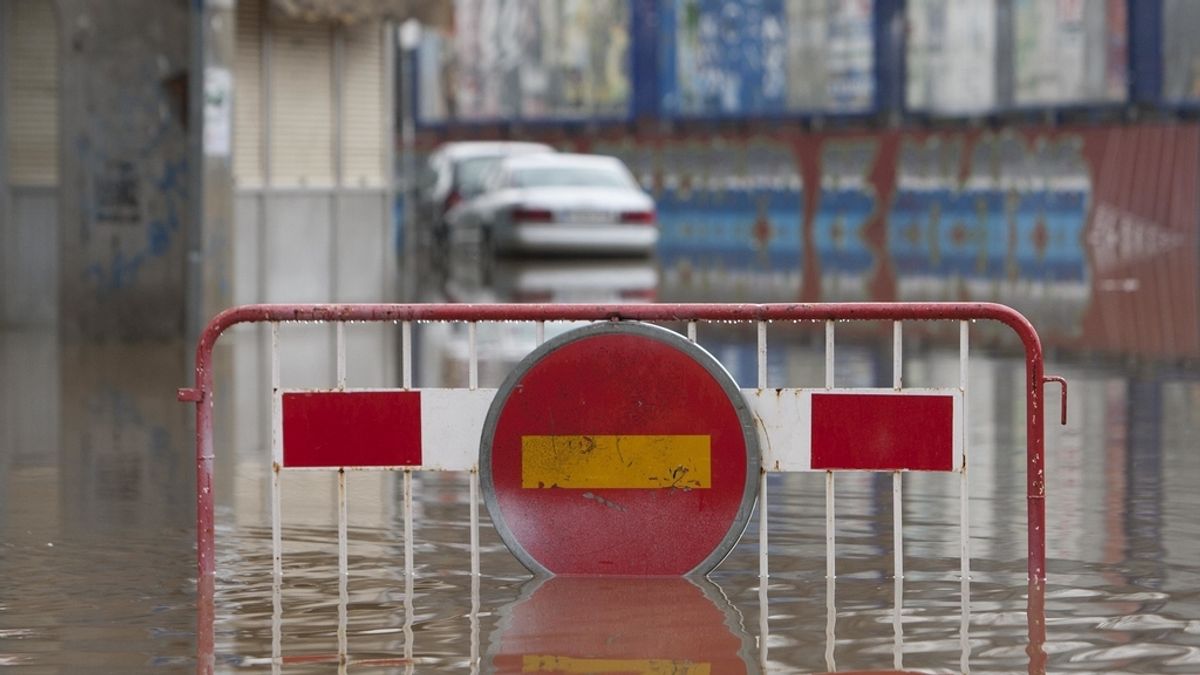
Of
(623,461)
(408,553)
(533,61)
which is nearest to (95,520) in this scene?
(408,553)

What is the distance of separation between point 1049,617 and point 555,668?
1.56 meters

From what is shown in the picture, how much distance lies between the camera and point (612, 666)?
6793 millimetres

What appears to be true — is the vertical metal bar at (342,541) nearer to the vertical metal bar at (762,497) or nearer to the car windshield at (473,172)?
the vertical metal bar at (762,497)

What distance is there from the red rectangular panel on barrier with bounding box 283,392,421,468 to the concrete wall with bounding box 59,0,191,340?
1041 centimetres

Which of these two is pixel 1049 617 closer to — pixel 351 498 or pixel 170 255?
pixel 351 498

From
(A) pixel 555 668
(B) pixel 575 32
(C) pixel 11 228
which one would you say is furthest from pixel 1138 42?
(A) pixel 555 668

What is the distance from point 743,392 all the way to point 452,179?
28.7m

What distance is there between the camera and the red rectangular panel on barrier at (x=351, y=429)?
8094 millimetres

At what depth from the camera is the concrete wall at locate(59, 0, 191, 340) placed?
18.1m

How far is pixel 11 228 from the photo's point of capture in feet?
63.8

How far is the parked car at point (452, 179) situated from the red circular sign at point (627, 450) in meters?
27.4

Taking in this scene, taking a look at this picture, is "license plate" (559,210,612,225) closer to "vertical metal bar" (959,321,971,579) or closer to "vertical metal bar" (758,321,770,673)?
"vertical metal bar" (758,321,770,673)

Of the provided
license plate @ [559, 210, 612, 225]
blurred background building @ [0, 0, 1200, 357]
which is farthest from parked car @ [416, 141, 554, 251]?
license plate @ [559, 210, 612, 225]

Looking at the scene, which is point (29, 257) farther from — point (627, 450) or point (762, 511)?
point (762, 511)
